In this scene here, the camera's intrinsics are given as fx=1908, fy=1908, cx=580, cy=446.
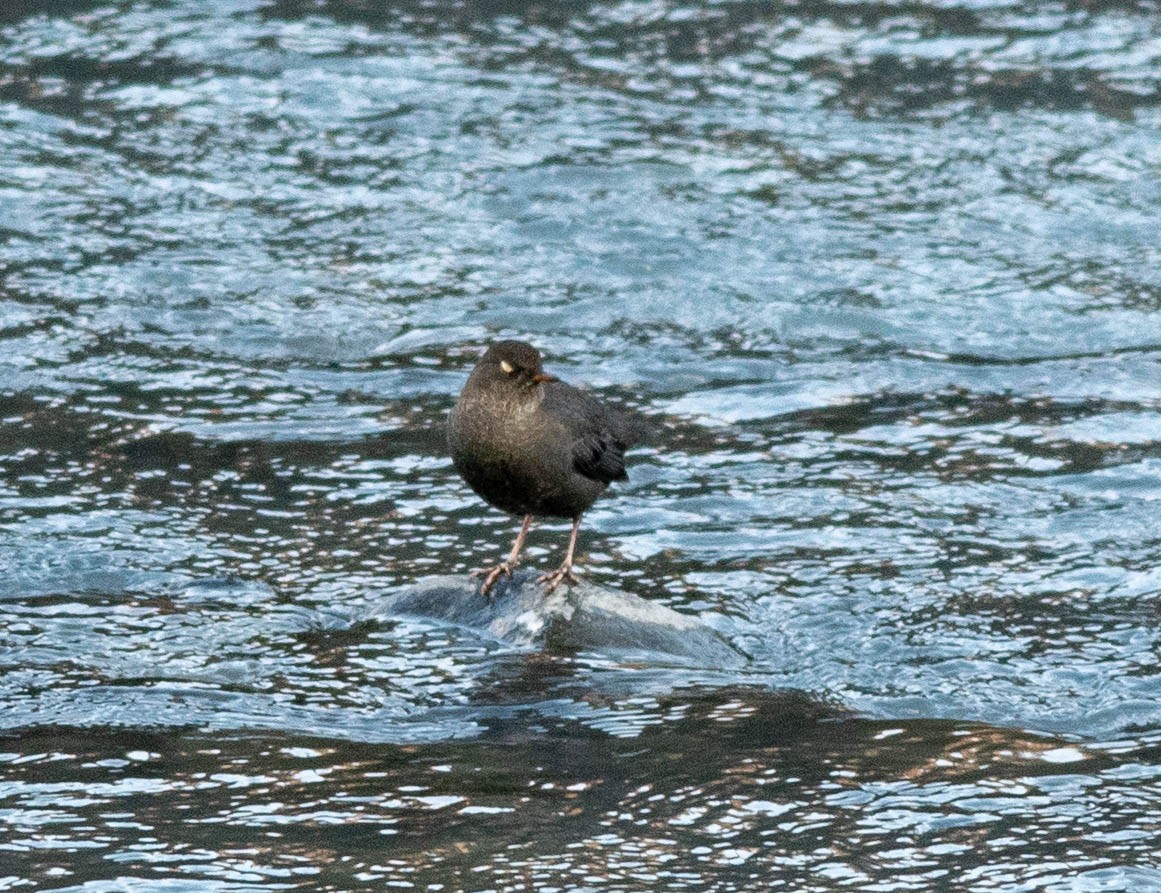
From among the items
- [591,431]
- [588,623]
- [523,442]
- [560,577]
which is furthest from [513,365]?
[588,623]

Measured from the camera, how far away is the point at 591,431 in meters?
6.59

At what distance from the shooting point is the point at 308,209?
10.9m

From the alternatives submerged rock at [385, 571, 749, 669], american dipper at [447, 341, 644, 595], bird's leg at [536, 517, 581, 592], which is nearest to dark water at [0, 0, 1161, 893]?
submerged rock at [385, 571, 749, 669]

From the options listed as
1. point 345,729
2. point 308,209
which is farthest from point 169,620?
point 308,209

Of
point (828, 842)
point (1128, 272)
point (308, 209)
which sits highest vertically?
point (308, 209)

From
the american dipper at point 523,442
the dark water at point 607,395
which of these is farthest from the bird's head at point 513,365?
the dark water at point 607,395

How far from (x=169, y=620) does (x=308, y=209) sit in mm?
4791

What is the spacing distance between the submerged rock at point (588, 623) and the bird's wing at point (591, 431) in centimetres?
42

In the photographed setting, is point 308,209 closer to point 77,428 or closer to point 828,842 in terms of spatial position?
point 77,428

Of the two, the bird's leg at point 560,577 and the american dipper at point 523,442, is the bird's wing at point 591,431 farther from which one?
the bird's leg at point 560,577

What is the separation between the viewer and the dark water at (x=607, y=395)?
500 centimetres

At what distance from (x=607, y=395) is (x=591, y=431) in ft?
7.49

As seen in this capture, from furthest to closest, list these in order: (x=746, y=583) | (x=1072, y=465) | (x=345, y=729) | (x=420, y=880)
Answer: (x=1072, y=465) → (x=746, y=583) → (x=345, y=729) → (x=420, y=880)

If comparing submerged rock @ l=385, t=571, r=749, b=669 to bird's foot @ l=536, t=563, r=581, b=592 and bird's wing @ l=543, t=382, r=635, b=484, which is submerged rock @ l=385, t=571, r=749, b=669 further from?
bird's wing @ l=543, t=382, r=635, b=484
